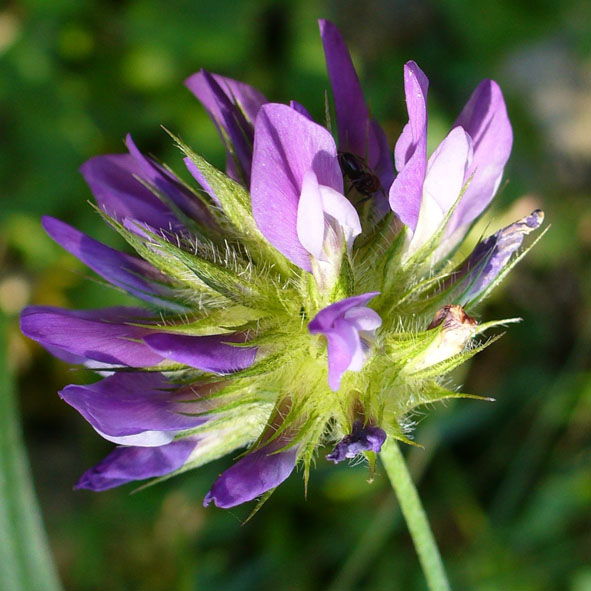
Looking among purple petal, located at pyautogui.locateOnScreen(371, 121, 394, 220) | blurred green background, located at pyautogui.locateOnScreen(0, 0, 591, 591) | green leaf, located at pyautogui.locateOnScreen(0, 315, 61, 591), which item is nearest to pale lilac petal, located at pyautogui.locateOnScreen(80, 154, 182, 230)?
purple petal, located at pyautogui.locateOnScreen(371, 121, 394, 220)

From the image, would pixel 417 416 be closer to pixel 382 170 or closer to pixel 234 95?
pixel 382 170

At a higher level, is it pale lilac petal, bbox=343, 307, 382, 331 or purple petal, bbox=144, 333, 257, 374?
purple petal, bbox=144, 333, 257, 374

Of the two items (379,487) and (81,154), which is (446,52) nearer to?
(81,154)

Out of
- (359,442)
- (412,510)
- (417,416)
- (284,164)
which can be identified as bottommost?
(412,510)

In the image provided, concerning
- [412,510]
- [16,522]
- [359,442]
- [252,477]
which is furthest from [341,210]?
[16,522]

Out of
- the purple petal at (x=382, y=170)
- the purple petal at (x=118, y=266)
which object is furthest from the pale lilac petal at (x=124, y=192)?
the purple petal at (x=382, y=170)

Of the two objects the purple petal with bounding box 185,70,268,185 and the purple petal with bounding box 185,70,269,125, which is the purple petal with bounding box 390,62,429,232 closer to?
the purple petal with bounding box 185,70,268,185

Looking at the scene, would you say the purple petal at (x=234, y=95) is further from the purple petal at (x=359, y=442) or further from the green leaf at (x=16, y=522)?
the green leaf at (x=16, y=522)
